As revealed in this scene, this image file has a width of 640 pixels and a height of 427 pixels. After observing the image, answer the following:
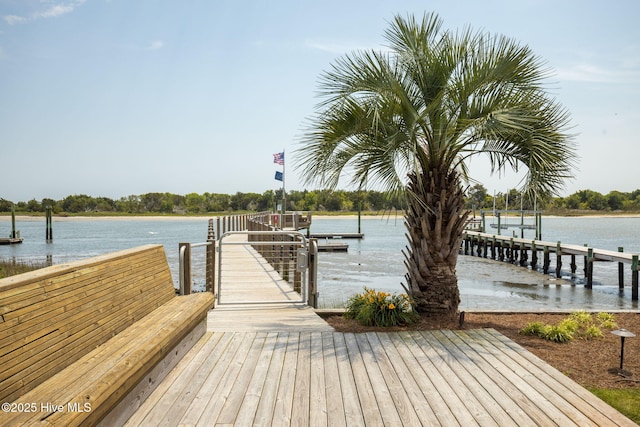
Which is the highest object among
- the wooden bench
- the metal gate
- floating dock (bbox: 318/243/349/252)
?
the wooden bench

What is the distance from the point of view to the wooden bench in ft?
7.25

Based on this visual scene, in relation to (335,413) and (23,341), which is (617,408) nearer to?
(335,413)

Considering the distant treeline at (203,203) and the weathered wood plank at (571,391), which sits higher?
the distant treeline at (203,203)

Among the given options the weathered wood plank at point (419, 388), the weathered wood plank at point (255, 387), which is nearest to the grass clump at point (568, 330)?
the weathered wood plank at point (419, 388)

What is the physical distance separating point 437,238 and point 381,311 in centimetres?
130

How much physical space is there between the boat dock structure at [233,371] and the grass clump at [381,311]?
1.89 feet

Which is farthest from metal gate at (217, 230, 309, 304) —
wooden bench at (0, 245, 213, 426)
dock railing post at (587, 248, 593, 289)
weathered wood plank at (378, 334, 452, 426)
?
dock railing post at (587, 248, 593, 289)

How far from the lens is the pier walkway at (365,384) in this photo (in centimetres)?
321

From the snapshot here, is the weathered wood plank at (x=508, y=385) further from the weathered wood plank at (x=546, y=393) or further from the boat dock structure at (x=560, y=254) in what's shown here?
the boat dock structure at (x=560, y=254)

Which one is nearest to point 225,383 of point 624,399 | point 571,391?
point 571,391

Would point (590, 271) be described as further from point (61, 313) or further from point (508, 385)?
point (61, 313)

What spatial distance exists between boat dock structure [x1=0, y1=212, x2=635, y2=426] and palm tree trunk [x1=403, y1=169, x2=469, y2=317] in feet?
3.61

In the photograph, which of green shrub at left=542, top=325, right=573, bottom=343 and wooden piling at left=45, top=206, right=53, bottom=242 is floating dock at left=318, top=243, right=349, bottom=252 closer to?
green shrub at left=542, top=325, right=573, bottom=343

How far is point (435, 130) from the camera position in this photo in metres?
6.43
